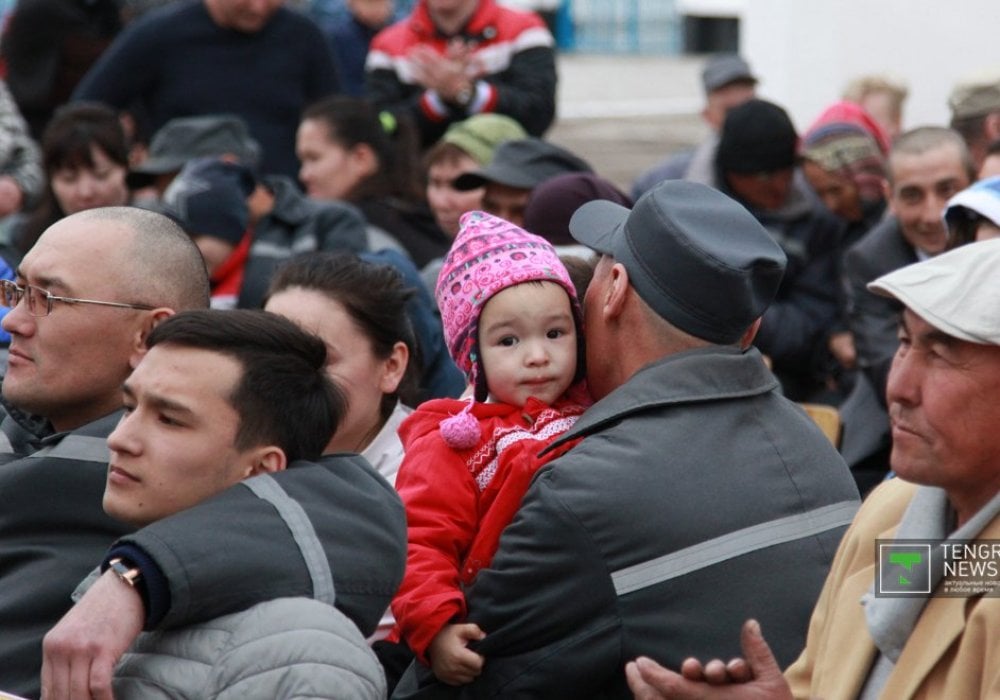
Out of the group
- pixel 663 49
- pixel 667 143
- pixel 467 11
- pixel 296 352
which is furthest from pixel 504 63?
pixel 663 49

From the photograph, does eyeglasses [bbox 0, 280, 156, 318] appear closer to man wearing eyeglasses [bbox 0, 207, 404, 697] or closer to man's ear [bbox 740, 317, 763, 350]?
man wearing eyeglasses [bbox 0, 207, 404, 697]

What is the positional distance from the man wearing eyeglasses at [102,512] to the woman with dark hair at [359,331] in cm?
32

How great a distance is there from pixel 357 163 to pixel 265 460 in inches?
177

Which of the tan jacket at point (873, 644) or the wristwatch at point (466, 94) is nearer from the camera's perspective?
the tan jacket at point (873, 644)

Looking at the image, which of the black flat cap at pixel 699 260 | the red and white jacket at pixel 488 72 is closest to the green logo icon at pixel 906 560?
the black flat cap at pixel 699 260

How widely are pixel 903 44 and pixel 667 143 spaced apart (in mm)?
6115

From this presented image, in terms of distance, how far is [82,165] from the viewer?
723 cm

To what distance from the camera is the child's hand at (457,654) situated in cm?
314

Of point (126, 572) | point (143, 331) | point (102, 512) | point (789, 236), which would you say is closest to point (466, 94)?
point (789, 236)

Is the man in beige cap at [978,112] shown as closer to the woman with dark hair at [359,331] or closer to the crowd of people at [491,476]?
the crowd of people at [491,476]

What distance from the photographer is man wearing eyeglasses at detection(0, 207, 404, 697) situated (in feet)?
8.30

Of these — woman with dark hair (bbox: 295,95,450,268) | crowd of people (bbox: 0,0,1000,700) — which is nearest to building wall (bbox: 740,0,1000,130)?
woman with dark hair (bbox: 295,95,450,268)

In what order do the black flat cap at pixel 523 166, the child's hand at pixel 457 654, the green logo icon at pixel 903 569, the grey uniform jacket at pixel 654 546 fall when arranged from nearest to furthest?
the green logo icon at pixel 903 569, the grey uniform jacket at pixel 654 546, the child's hand at pixel 457 654, the black flat cap at pixel 523 166

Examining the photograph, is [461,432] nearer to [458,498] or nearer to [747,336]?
[458,498]
